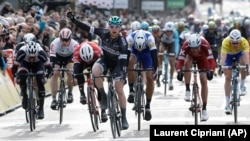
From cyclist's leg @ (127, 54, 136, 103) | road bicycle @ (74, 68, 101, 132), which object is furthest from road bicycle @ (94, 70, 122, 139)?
cyclist's leg @ (127, 54, 136, 103)

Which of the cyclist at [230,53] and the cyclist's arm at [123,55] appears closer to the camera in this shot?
the cyclist's arm at [123,55]

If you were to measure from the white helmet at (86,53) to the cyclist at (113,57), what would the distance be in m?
0.51

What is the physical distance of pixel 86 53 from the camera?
16906mm

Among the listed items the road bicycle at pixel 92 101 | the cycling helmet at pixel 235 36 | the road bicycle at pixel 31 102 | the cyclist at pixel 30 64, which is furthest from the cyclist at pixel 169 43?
the road bicycle at pixel 92 101

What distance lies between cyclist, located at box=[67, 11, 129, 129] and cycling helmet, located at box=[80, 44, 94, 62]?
51 cm

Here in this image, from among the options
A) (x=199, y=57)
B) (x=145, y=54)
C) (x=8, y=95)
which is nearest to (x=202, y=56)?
(x=199, y=57)

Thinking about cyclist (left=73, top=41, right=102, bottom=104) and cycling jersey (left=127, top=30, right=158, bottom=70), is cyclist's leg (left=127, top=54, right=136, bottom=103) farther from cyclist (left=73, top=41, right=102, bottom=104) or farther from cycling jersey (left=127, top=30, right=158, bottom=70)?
cyclist (left=73, top=41, right=102, bottom=104)

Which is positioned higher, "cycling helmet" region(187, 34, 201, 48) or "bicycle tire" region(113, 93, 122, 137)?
"cycling helmet" region(187, 34, 201, 48)

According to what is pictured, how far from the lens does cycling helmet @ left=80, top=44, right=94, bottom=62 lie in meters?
16.9

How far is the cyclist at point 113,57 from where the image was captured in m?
16.0

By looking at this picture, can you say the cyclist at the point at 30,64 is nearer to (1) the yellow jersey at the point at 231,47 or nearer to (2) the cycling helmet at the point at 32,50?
(2) the cycling helmet at the point at 32,50

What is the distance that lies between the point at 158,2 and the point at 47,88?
204 feet

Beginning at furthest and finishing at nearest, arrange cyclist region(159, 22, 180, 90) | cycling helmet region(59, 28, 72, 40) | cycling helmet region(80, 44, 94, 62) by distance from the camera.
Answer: cyclist region(159, 22, 180, 90)
cycling helmet region(59, 28, 72, 40)
cycling helmet region(80, 44, 94, 62)

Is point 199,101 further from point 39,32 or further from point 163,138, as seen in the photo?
point 39,32
